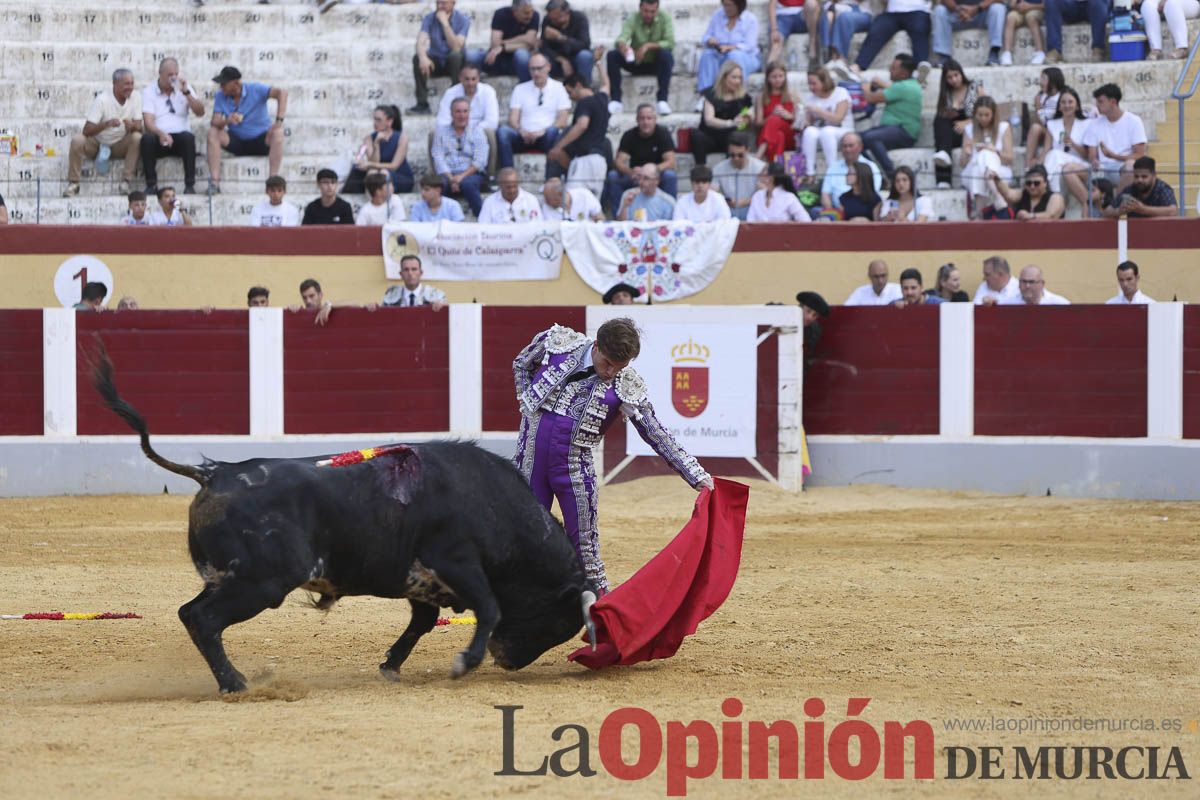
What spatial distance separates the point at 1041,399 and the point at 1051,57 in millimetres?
3877

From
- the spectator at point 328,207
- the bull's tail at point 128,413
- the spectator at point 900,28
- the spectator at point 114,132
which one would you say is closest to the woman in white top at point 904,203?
the spectator at point 900,28

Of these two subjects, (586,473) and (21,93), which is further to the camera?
(21,93)

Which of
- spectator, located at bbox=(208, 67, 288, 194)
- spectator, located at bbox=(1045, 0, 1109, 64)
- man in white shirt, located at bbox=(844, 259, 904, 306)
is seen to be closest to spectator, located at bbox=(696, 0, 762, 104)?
spectator, located at bbox=(1045, 0, 1109, 64)

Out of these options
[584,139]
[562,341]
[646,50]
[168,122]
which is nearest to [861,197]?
[584,139]

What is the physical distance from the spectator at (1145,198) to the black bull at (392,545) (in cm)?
687

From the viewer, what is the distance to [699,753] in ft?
13.8

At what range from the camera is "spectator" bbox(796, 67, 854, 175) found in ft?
39.9

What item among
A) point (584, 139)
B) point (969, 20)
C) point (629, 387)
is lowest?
point (629, 387)

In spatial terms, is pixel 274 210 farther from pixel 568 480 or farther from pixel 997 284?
pixel 568 480

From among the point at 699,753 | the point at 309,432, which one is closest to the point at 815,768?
the point at 699,753

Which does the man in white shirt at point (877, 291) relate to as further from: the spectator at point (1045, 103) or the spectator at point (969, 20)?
the spectator at point (969, 20)

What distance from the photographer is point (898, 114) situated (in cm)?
1248

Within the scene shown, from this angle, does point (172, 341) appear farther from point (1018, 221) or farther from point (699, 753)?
point (699, 753)

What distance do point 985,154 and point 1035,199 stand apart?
0.60 m
